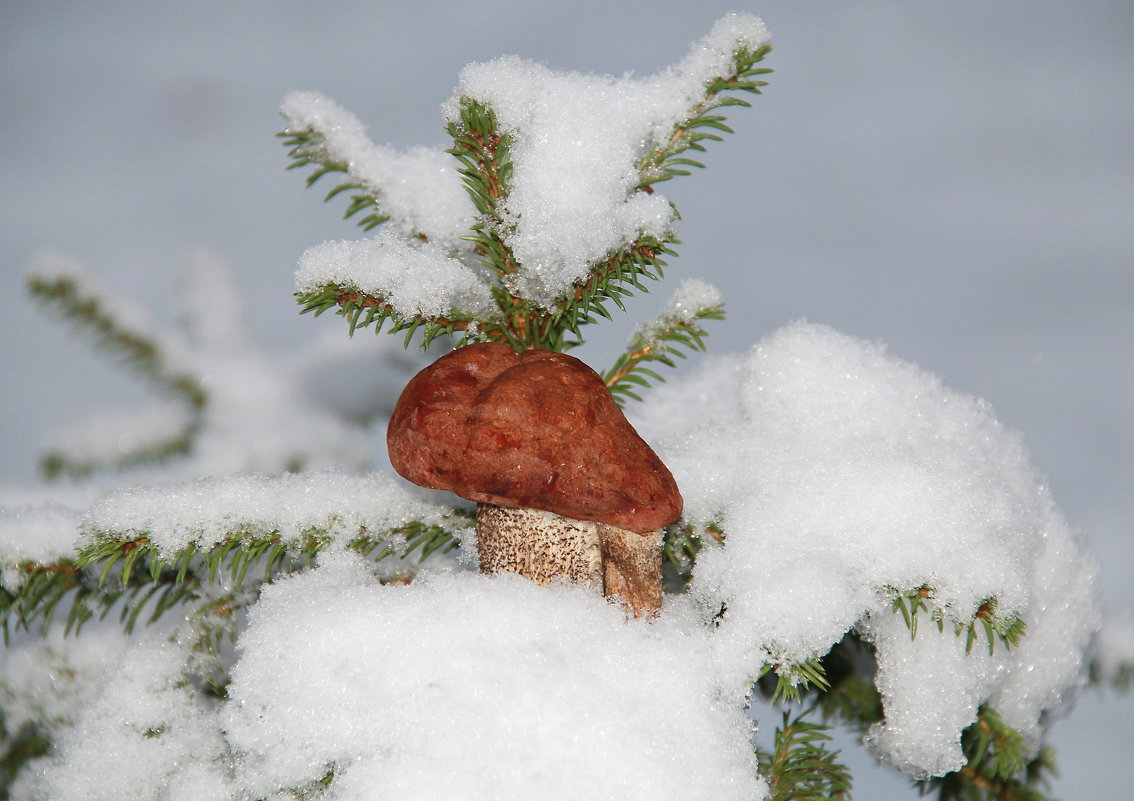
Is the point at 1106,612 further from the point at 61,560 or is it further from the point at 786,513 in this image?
the point at 61,560

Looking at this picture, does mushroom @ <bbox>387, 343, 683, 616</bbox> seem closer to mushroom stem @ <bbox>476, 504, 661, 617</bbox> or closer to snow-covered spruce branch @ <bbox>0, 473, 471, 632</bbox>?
mushroom stem @ <bbox>476, 504, 661, 617</bbox>

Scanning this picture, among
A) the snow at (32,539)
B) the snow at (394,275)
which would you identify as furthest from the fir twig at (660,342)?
the snow at (32,539)

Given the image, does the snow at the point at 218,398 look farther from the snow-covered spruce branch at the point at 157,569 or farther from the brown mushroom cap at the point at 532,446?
the brown mushroom cap at the point at 532,446

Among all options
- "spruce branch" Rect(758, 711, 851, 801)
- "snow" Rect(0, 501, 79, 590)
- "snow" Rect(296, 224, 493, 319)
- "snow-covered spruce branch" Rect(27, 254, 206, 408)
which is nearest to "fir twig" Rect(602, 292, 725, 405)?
"snow" Rect(296, 224, 493, 319)

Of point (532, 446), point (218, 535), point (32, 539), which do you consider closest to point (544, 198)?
point (532, 446)

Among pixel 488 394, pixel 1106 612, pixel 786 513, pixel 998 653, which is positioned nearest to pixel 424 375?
pixel 488 394

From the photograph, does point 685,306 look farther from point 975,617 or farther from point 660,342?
point 975,617

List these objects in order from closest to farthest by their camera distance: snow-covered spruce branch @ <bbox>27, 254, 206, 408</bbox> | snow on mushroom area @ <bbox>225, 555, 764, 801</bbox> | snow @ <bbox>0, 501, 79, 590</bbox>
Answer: snow on mushroom area @ <bbox>225, 555, 764, 801</bbox> < snow @ <bbox>0, 501, 79, 590</bbox> < snow-covered spruce branch @ <bbox>27, 254, 206, 408</bbox>
